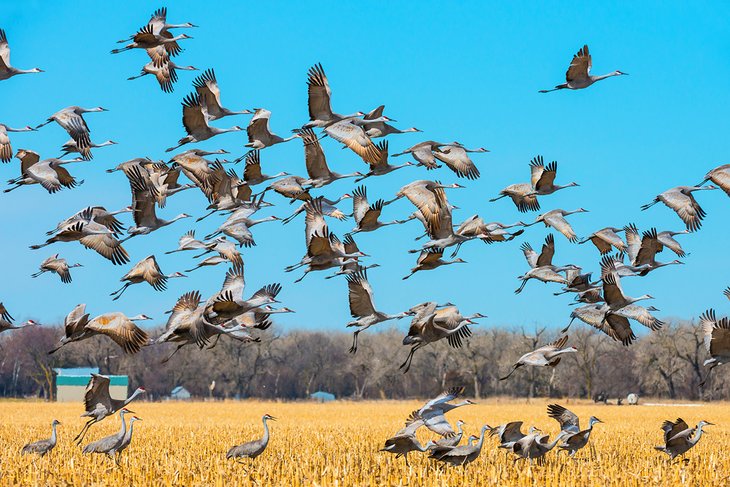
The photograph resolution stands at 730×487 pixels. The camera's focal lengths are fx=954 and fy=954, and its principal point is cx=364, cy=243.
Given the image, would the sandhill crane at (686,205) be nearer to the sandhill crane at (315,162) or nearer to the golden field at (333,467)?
the golden field at (333,467)

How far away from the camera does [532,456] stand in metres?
14.7

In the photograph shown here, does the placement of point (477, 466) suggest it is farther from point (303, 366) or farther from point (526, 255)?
point (303, 366)

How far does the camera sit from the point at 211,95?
17.5 meters

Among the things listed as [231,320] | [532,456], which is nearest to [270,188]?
[231,320]

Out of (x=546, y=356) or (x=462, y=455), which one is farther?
(x=546, y=356)

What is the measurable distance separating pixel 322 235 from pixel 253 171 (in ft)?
11.1

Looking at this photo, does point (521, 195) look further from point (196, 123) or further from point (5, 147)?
point (5, 147)

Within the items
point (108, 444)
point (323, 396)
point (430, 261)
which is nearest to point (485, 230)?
point (430, 261)

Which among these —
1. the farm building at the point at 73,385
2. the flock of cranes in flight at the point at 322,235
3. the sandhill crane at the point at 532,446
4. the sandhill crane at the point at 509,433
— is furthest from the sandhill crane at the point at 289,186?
the farm building at the point at 73,385

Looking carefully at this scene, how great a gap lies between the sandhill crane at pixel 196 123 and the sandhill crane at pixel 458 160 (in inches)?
159

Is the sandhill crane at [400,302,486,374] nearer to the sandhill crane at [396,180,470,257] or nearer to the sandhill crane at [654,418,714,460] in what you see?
the sandhill crane at [396,180,470,257]

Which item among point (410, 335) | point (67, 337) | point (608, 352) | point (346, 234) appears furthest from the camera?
point (608, 352)

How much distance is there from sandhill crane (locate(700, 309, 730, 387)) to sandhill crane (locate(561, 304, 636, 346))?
1151 millimetres

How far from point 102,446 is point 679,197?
11.1 m
